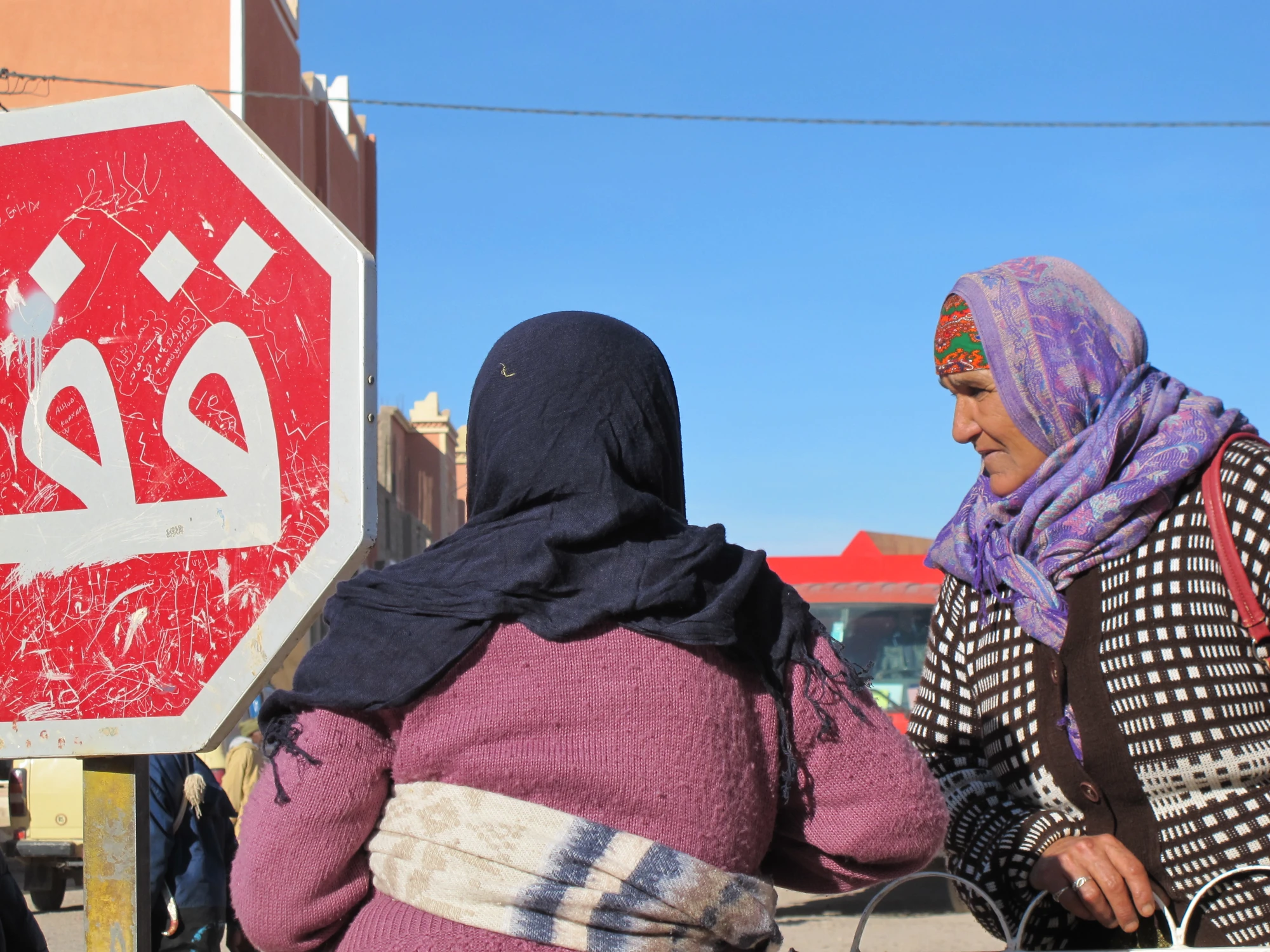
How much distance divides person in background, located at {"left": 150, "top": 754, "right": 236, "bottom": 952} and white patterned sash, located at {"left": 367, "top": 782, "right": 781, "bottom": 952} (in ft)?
16.3

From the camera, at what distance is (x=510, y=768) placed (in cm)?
146

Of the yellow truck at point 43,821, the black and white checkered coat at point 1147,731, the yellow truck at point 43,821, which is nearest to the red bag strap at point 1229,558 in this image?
the black and white checkered coat at point 1147,731

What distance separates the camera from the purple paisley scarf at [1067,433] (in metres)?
2.15

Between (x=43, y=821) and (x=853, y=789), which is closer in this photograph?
(x=853, y=789)

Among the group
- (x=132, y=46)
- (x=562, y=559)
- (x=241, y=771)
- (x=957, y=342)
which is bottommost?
(x=241, y=771)

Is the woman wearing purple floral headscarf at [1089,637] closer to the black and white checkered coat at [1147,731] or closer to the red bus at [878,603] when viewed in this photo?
the black and white checkered coat at [1147,731]

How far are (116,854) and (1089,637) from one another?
1544 millimetres

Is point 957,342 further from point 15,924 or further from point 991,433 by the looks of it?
point 15,924

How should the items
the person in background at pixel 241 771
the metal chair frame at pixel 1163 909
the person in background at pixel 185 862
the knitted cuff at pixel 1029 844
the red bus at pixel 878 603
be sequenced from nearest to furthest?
the metal chair frame at pixel 1163 909 < the knitted cuff at pixel 1029 844 < the person in background at pixel 185 862 < the person in background at pixel 241 771 < the red bus at pixel 878 603

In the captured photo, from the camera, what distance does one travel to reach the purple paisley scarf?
2.15 metres

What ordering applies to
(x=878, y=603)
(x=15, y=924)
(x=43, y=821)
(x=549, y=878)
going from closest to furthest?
(x=549, y=878) < (x=15, y=924) < (x=43, y=821) < (x=878, y=603)

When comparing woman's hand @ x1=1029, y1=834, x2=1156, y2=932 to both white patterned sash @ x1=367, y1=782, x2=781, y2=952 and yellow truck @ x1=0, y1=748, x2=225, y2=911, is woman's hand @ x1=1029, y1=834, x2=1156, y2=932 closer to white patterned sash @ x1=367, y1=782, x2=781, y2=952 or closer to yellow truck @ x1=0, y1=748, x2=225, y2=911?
white patterned sash @ x1=367, y1=782, x2=781, y2=952

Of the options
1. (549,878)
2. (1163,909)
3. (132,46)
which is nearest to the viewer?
(549,878)

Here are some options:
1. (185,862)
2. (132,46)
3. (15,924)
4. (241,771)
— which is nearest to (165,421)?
(15,924)
